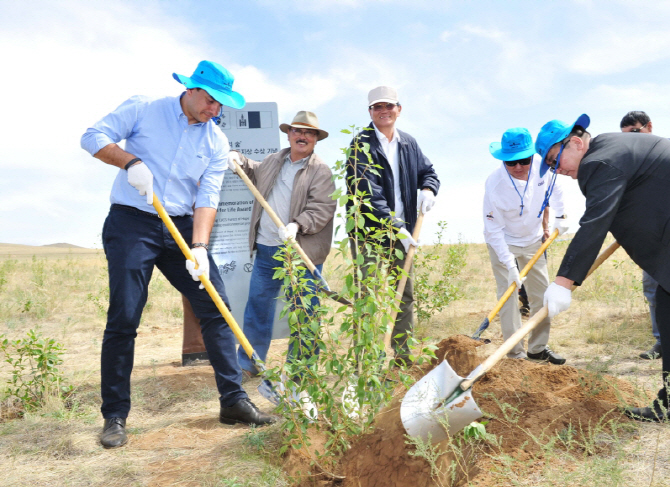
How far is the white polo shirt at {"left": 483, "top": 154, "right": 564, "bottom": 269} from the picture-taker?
4648 mm

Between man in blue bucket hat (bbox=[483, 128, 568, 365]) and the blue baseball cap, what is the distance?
4.18ft

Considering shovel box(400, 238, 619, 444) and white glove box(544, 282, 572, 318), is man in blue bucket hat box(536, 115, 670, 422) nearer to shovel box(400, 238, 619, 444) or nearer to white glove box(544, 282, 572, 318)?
white glove box(544, 282, 572, 318)

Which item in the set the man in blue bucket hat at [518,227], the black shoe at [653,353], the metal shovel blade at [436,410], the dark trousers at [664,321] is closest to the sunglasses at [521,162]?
the man in blue bucket hat at [518,227]

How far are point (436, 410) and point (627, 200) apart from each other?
1.61 m

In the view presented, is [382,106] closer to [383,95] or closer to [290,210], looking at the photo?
[383,95]

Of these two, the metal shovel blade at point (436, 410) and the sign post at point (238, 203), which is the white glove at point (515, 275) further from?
the sign post at point (238, 203)

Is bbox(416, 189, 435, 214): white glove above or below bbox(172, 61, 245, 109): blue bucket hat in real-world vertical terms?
below

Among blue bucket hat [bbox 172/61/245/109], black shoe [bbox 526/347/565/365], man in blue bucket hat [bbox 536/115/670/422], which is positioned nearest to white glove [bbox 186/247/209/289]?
blue bucket hat [bbox 172/61/245/109]

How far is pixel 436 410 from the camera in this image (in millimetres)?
2520

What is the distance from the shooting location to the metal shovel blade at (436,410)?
8.29 ft

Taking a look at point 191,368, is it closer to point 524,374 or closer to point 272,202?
point 272,202

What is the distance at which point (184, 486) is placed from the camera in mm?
2701

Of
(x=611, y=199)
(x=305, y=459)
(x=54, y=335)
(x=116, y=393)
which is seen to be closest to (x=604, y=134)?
(x=611, y=199)

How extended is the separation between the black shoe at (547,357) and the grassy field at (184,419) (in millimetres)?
196
